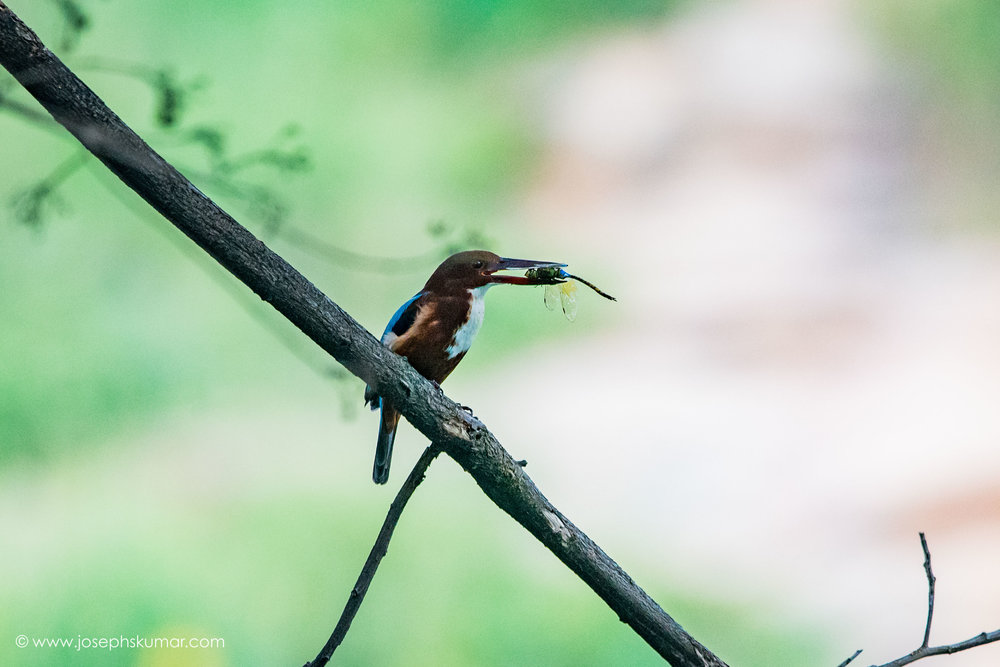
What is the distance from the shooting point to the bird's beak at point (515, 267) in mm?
2020

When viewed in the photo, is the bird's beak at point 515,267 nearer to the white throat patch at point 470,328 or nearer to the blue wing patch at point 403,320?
the white throat patch at point 470,328

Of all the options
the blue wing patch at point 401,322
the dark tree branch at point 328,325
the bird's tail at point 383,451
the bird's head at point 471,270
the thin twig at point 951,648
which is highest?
the bird's head at point 471,270

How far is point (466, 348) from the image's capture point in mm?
2252

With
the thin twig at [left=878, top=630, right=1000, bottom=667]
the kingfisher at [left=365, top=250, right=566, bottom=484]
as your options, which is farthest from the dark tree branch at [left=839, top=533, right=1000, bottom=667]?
the kingfisher at [left=365, top=250, right=566, bottom=484]

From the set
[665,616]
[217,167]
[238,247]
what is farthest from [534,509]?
[217,167]

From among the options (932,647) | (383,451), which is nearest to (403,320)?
(383,451)

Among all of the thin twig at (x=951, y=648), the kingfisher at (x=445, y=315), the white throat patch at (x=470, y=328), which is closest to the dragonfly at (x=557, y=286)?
the kingfisher at (x=445, y=315)

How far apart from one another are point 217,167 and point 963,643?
165 cm

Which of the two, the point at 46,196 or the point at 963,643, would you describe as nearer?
the point at 46,196

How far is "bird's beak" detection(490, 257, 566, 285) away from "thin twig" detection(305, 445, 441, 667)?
19.2 inches

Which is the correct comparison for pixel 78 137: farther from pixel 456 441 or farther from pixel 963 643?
pixel 963 643

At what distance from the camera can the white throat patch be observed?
2.21 m

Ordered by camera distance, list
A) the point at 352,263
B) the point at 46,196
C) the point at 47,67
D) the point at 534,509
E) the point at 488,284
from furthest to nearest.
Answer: the point at 488,284 → the point at 352,263 → the point at 534,509 → the point at 46,196 → the point at 47,67

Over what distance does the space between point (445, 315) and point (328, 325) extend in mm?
652
